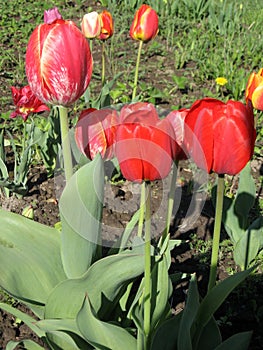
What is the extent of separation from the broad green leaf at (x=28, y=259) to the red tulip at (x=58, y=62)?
14.3 inches

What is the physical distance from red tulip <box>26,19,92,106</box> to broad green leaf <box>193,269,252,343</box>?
0.54 meters

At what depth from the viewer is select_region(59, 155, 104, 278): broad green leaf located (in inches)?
51.1

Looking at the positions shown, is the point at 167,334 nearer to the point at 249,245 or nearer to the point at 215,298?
the point at 215,298

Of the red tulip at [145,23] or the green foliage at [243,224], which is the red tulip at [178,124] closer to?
the green foliage at [243,224]

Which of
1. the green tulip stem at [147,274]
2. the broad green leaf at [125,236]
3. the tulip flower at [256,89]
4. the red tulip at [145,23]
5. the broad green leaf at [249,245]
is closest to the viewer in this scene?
the green tulip stem at [147,274]

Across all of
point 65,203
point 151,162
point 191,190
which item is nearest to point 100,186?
point 65,203

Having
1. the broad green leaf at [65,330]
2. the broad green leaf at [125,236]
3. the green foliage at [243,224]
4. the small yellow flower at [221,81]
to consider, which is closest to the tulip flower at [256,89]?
the green foliage at [243,224]

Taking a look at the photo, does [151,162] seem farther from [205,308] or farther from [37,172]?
[37,172]

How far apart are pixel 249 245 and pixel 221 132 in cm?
107

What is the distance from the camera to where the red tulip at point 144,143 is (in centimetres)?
108

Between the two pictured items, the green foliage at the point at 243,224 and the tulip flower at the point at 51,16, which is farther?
the green foliage at the point at 243,224


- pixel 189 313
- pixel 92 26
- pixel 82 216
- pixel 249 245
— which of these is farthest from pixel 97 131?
pixel 92 26

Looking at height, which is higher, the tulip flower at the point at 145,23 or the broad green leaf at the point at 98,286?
the tulip flower at the point at 145,23

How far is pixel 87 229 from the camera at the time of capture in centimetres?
138
